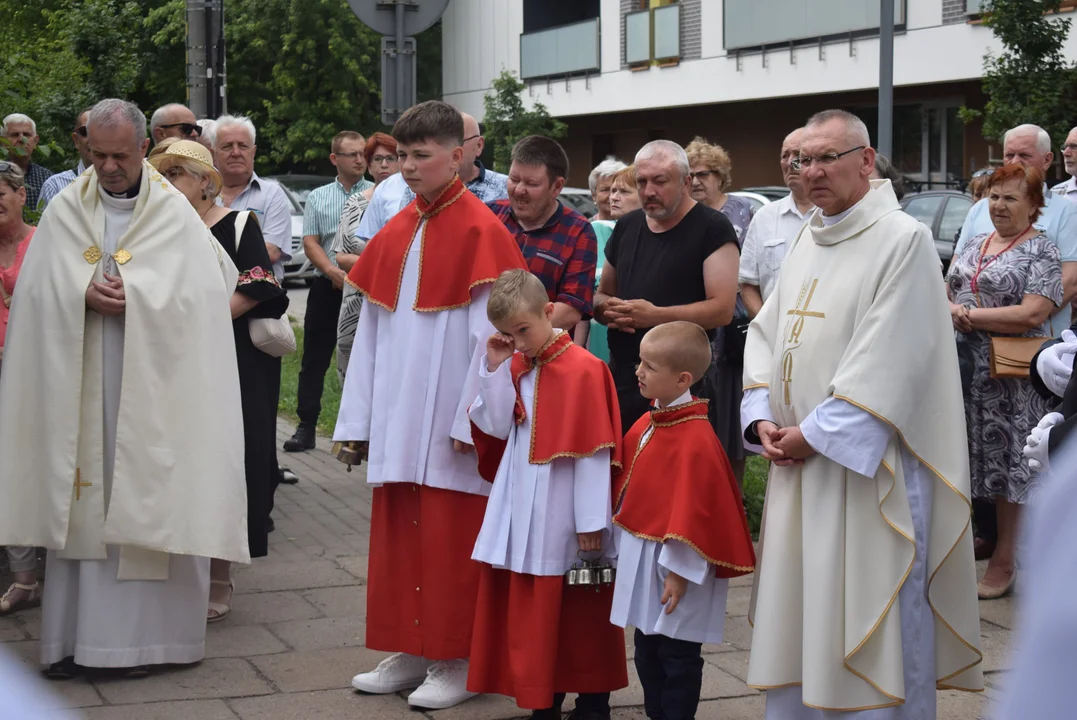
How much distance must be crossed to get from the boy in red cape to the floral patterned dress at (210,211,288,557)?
106cm

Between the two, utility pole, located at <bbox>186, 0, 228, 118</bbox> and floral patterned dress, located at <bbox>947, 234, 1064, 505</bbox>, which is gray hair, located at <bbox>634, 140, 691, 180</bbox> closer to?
floral patterned dress, located at <bbox>947, 234, 1064, 505</bbox>

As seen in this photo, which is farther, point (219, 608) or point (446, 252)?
point (219, 608)

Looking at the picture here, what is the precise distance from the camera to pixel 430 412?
4848mm

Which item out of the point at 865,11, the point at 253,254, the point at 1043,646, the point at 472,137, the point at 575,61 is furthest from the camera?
the point at 575,61

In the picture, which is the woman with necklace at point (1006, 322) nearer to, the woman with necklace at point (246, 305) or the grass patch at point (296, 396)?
the woman with necklace at point (246, 305)

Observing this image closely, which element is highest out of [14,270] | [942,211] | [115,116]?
[942,211]

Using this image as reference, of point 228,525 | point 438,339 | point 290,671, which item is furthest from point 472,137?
point 290,671

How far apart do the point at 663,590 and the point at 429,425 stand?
1.11 meters

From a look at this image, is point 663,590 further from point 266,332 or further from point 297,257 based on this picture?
point 297,257

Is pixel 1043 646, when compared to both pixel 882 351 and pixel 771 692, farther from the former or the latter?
pixel 771 692

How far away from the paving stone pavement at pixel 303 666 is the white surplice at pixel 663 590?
73 centimetres

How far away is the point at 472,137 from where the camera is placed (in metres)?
6.34

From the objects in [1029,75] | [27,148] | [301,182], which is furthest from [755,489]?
[301,182]

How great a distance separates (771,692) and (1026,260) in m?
3.02
